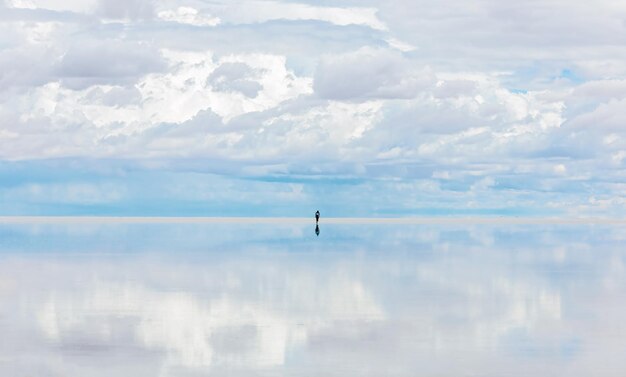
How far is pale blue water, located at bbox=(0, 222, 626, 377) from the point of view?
2088 centimetres

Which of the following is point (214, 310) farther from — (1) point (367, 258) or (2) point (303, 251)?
(2) point (303, 251)

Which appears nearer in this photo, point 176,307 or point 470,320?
point 470,320

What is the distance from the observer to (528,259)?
55594 millimetres

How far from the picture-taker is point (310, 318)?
28.0 metres

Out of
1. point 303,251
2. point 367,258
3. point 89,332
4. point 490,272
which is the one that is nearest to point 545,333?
point 89,332

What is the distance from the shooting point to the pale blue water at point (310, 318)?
20.9 meters

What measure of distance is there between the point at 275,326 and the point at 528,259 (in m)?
32.3

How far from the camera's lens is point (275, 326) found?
26.3 meters

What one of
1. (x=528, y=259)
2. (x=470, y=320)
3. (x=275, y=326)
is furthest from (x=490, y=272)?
(x=275, y=326)

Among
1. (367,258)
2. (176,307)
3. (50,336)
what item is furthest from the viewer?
(367,258)

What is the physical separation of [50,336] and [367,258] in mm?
32382

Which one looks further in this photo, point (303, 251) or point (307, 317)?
point (303, 251)

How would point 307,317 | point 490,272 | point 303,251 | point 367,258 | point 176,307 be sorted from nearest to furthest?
point 307,317 < point 176,307 < point 490,272 < point 367,258 < point 303,251

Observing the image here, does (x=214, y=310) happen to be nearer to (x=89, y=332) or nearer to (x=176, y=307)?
(x=176, y=307)
